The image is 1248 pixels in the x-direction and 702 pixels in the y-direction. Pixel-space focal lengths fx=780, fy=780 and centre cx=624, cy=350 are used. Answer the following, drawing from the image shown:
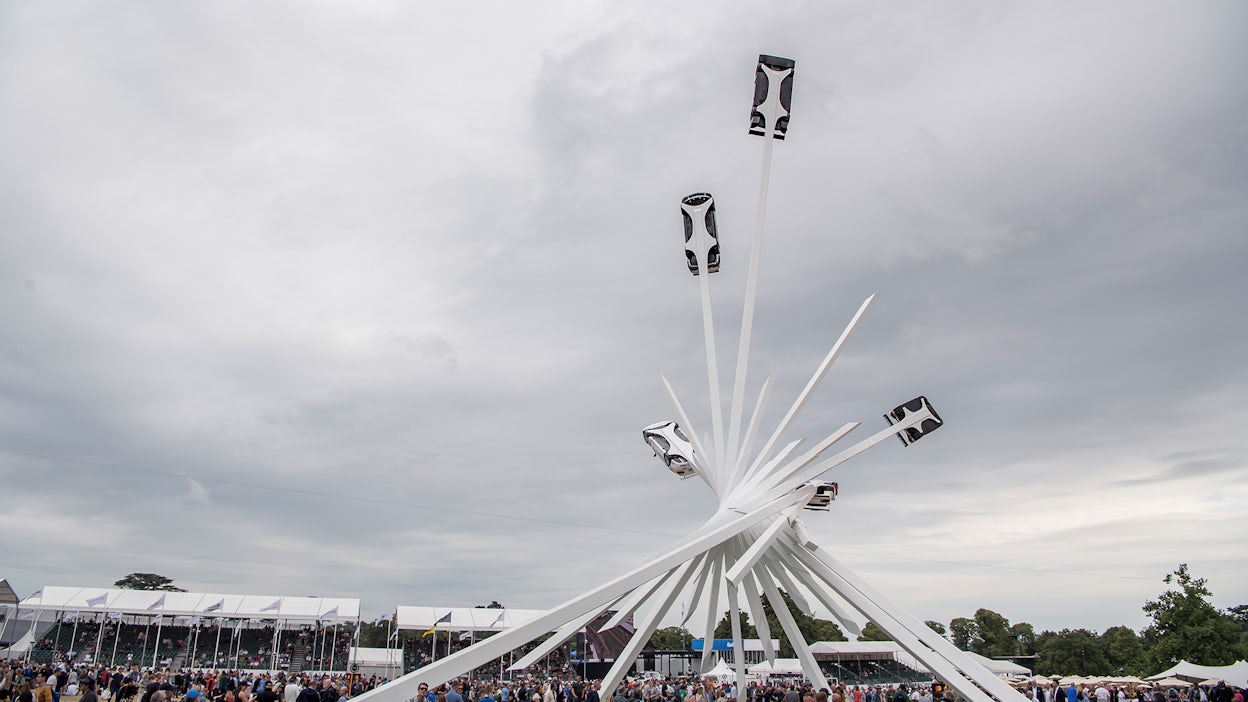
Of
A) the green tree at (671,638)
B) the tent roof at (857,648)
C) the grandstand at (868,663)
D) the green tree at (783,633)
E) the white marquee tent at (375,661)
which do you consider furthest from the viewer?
the green tree at (671,638)

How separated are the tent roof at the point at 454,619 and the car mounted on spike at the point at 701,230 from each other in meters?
24.2

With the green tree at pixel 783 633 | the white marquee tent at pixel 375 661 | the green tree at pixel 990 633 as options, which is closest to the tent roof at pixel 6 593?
the white marquee tent at pixel 375 661

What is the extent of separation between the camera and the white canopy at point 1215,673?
29.9 meters

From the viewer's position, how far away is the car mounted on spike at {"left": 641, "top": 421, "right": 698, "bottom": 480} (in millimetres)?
16406

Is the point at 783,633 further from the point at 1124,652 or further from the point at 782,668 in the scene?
the point at 782,668

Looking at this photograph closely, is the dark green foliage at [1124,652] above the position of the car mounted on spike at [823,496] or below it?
below

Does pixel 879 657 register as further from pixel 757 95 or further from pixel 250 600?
pixel 757 95

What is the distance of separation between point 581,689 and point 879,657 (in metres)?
52.8

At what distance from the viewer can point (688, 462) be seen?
16.3 metres

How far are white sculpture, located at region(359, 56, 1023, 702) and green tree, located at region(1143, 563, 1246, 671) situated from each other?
127ft

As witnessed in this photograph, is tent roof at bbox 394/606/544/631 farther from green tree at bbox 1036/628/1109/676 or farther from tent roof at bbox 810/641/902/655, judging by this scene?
green tree at bbox 1036/628/1109/676

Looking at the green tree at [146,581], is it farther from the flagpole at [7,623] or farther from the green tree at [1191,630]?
the green tree at [1191,630]

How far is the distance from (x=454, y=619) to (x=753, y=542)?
26.2m

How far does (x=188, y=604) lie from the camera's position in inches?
1447
